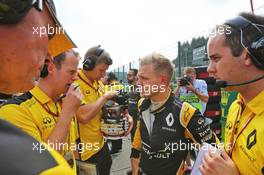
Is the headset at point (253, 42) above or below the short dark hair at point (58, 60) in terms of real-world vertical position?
above

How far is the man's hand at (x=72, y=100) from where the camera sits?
6.66 ft

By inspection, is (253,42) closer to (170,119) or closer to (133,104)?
(170,119)

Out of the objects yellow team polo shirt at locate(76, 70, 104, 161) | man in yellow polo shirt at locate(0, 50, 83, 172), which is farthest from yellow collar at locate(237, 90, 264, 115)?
yellow team polo shirt at locate(76, 70, 104, 161)

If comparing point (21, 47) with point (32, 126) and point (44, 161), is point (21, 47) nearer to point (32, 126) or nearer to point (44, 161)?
point (44, 161)

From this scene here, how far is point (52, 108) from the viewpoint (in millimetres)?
2066

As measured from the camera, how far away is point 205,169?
5.25 ft

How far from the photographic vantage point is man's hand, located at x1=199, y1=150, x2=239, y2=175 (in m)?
1.50

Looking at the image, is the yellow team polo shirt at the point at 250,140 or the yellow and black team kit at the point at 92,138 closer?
the yellow team polo shirt at the point at 250,140

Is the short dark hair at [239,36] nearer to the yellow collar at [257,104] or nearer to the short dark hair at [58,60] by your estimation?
the yellow collar at [257,104]

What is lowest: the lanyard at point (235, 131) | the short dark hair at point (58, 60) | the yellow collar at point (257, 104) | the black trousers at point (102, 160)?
the black trousers at point (102, 160)

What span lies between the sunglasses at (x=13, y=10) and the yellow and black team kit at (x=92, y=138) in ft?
8.36

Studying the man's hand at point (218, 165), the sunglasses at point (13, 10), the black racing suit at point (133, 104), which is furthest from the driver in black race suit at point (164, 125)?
the black racing suit at point (133, 104)

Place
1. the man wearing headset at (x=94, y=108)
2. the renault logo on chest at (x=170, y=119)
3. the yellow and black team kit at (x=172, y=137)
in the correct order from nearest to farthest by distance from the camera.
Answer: the yellow and black team kit at (x=172, y=137) → the renault logo on chest at (x=170, y=119) → the man wearing headset at (x=94, y=108)

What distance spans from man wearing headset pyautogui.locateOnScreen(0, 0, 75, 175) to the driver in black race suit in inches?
59.2
